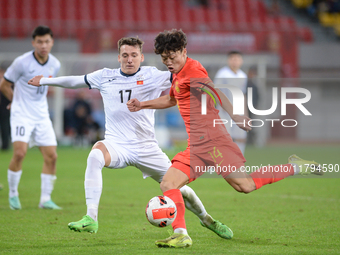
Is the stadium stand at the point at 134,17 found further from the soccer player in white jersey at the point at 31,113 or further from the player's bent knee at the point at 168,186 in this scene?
the player's bent knee at the point at 168,186

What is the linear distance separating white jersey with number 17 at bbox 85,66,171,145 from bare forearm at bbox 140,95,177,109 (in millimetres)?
283

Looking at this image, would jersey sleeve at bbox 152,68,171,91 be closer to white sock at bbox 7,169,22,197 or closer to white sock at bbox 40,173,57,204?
white sock at bbox 40,173,57,204

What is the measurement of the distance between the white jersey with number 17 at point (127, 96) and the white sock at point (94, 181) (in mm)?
450

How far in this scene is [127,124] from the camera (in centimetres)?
490

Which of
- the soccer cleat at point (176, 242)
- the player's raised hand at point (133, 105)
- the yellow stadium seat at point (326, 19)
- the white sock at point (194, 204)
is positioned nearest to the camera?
the soccer cleat at point (176, 242)

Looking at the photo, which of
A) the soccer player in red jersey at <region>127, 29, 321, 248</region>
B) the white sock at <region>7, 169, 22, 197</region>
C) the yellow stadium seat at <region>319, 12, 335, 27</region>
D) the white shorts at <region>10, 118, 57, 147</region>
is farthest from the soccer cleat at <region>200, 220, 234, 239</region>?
the yellow stadium seat at <region>319, 12, 335, 27</region>

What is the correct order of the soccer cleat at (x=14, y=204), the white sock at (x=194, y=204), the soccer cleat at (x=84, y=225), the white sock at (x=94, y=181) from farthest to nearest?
the soccer cleat at (x=14, y=204) → the white sock at (x=194, y=204) → the white sock at (x=94, y=181) → the soccer cleat at (x=84, y=225)

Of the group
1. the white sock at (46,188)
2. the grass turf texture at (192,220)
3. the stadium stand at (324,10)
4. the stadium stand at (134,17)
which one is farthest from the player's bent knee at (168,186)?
the stadium stand at (324,10)

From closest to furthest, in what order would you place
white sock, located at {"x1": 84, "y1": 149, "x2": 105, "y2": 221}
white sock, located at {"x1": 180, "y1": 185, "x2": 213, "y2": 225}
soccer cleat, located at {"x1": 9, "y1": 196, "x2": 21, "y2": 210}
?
white sock, located at {"x1": 84, "y1": 149, "x2": 105, "y2": 221} → white sock, located at {"x1": 180, "y1": 185, "x2": 213, "y2": 225} → soccer cleat, located at {"x1": 9, "y1": 196, "x2": 21, "y2": 210}

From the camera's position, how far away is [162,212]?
402 centimetres

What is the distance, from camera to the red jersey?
4359 mm

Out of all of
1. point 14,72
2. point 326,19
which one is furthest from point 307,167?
point 326,19

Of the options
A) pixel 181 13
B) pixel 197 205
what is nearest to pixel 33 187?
pixel 197 205

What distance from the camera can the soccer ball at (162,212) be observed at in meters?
4.02
